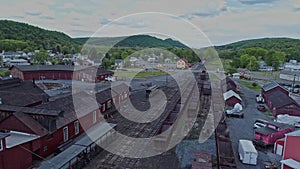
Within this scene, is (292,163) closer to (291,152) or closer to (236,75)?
(291,152)

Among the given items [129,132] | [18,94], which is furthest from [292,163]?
[18,94]

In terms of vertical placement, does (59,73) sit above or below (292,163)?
above

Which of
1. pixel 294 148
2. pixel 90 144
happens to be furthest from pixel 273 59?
pixel 90 144

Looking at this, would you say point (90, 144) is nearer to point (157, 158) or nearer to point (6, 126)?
point (157, 158)

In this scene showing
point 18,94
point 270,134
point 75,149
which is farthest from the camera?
point 18,94

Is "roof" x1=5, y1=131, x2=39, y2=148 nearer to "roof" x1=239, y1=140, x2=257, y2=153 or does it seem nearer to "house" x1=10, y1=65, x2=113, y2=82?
"roof" x1=239, y1=140, x2=257, y2=153

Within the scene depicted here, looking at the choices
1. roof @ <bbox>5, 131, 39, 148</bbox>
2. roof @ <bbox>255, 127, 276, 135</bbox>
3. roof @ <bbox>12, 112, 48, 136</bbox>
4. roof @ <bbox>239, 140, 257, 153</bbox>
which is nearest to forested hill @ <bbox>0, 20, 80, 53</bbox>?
roof @ <bbox>12, 112, 48, 136</bbox>

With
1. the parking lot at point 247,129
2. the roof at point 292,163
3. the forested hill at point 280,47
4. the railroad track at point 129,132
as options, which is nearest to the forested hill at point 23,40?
the forested hill at point 280,47
